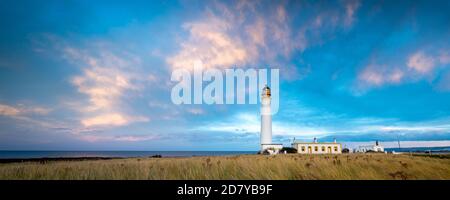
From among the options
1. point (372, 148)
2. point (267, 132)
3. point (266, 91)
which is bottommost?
point (372, 148)

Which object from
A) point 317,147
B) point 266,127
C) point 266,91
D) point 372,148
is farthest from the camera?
point 372,148

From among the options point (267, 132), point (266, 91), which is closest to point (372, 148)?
point (267, 132)

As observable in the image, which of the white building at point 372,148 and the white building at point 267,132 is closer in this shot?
the white building at point 267,132

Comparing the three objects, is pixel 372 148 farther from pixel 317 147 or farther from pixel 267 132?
pixel 267 132

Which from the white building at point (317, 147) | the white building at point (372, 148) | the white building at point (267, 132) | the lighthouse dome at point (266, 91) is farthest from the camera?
the white building at point (372, 148)

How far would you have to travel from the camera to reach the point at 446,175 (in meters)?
7.03

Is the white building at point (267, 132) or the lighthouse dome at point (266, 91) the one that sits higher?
the lighthouse dome at point (266, 91)

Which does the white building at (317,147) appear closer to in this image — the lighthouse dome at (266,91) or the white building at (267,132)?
the white building at (267,132)

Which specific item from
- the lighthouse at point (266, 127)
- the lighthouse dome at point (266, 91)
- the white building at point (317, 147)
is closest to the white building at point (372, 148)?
the white building at point (317, 147)

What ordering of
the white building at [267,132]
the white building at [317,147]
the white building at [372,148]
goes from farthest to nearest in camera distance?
the white building at [372,148] < the white building at [317,147] < the white building at [267,132]
